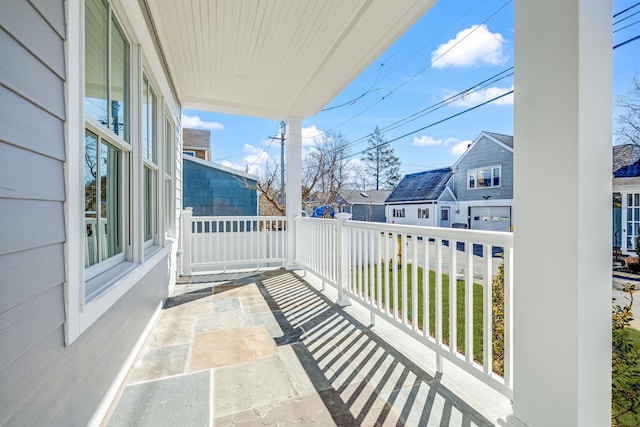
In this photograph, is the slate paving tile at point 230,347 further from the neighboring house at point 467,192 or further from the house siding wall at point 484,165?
the house siding wall at point 484,165

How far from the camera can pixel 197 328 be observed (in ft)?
8.61

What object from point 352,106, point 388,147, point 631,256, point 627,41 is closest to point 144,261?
point 631,256

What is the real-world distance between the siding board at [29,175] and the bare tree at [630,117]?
2020 millimetres

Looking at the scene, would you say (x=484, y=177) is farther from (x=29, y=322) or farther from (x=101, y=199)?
(x=29, y=322)

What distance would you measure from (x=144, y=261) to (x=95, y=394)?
0.93 meters

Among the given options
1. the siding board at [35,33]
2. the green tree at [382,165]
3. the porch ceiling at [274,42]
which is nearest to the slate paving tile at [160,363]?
the siding board at [35,33]

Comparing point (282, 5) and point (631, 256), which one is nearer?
point (631, 256)

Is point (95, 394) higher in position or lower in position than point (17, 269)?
lower

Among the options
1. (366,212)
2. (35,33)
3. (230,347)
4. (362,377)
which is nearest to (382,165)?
(366,212)

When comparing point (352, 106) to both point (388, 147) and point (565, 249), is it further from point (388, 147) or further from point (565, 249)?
point (565, 249)

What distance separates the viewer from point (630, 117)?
1169 mm

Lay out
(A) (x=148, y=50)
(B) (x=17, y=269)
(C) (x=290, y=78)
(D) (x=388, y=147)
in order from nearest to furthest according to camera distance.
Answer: (B) (x=17, y=269), (A) (x=148, y=50), (C) (x=290, y=78), (D) (x=388, y=147)

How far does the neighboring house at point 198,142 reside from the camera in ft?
43.9

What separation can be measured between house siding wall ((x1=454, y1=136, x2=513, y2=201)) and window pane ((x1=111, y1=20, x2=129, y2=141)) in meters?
4.78
